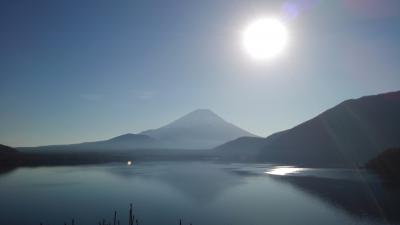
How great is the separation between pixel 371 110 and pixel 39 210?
172m

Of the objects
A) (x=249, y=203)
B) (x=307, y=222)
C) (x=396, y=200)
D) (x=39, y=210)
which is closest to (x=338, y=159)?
(x=396, y=200)

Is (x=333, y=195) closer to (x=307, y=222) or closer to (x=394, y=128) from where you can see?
(x=307, y=222)

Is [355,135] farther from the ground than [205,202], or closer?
farther from the ground

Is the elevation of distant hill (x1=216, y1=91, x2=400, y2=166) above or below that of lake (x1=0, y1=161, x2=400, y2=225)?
above

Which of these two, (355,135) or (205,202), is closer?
(205,202)

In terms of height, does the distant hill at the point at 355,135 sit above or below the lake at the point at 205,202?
above

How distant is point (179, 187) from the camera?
275ft

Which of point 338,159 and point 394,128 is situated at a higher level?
point 394,128

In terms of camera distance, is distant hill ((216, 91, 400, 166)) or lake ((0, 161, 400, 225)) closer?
lake ((0, 161, 400, 225))

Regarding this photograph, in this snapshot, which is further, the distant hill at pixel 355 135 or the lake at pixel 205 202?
the distant hill at pixel 355 135

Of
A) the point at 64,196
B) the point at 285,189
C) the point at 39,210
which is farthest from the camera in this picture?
the point at 285,189

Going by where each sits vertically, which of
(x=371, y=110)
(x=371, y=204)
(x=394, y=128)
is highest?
(x=371, y=110)

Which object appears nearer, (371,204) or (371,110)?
(371,204)

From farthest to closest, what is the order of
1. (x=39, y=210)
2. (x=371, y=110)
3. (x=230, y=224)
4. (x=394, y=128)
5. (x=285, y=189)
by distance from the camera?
(x=371, y=110) < (x=394, y=128) < (x=285, y=189) < (x=39, y=210) < (x=230, y=224)
